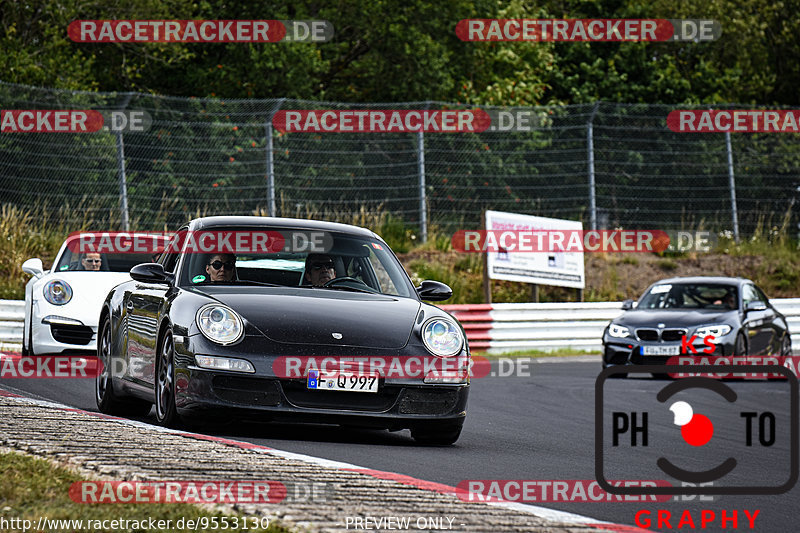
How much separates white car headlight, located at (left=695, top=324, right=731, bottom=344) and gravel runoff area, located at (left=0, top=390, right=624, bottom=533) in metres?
11.0

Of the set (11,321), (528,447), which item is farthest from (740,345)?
(11,321)

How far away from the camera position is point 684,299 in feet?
61.0

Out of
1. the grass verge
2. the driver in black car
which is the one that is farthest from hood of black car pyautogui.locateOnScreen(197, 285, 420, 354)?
the grass verge

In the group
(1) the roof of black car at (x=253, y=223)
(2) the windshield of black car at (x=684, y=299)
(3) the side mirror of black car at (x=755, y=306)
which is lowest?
(3) the side mirror of black car at (x=755, y=306)

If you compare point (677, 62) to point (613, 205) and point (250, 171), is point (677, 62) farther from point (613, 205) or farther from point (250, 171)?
point (250, 171)

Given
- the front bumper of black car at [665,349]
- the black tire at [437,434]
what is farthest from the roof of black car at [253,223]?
the front bumper of black car at [665,349]

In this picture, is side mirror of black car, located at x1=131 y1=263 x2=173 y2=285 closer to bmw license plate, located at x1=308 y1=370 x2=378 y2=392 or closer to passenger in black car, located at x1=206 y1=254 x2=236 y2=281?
passenger in black car, located at x1=206 y1=254 x2=236 y2=281

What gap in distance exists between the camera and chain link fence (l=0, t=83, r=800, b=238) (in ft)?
71.4

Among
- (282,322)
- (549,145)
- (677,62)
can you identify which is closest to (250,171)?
(549,145)

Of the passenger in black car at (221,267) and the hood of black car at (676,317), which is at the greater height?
the passenger in black car at (221,267)

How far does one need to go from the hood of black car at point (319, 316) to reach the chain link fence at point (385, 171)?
13.8 m

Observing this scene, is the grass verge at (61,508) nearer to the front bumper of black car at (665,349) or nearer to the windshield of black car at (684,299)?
the front bumper of black car at (665,349)

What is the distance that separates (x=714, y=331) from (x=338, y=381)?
10.2 metres

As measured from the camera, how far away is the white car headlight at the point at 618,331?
57.2 ft
